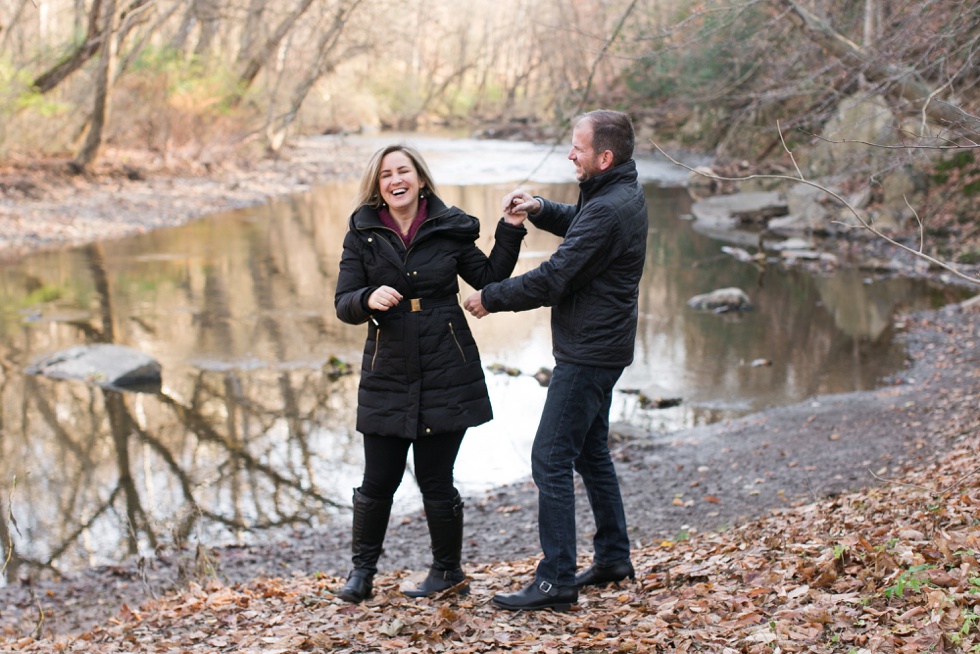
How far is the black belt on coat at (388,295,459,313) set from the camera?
14.0 feet

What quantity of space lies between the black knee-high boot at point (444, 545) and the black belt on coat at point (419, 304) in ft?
2.94

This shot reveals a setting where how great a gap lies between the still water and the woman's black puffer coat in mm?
2086

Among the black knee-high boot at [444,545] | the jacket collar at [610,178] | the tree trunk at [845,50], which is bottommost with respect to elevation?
the black knee-high boot at [444,545]

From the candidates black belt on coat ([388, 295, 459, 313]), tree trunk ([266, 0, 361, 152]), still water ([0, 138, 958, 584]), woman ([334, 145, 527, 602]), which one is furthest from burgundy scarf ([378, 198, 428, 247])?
tree trunk ([266, 0, 361, 152])

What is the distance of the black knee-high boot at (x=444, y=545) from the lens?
4.46 metres

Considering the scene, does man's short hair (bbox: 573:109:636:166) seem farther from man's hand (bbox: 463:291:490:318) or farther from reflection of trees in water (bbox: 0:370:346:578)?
reflection of trees in water (bbox: 0:370:346:578)

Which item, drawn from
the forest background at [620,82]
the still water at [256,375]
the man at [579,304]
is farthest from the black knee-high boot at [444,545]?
the forest background at [620,82]

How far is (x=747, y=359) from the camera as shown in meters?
11.7

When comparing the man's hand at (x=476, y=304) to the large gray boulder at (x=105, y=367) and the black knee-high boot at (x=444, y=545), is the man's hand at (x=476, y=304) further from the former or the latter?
the large gray boulder at (x=105, y=367)

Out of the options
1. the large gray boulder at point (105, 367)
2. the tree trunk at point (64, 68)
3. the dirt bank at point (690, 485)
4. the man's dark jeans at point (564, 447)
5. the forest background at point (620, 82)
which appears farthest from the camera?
the tree trunk at point (64, 68)

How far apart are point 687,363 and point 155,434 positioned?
6.02 m

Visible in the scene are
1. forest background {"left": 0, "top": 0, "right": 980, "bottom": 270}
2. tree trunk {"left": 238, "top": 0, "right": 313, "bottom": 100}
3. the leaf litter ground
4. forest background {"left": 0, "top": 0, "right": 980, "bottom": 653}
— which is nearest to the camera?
the leaf litter ground

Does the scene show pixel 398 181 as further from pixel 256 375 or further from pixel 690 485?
pixel 256 375

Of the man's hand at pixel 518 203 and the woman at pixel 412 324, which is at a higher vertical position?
the man's hand at pixel 518 203
